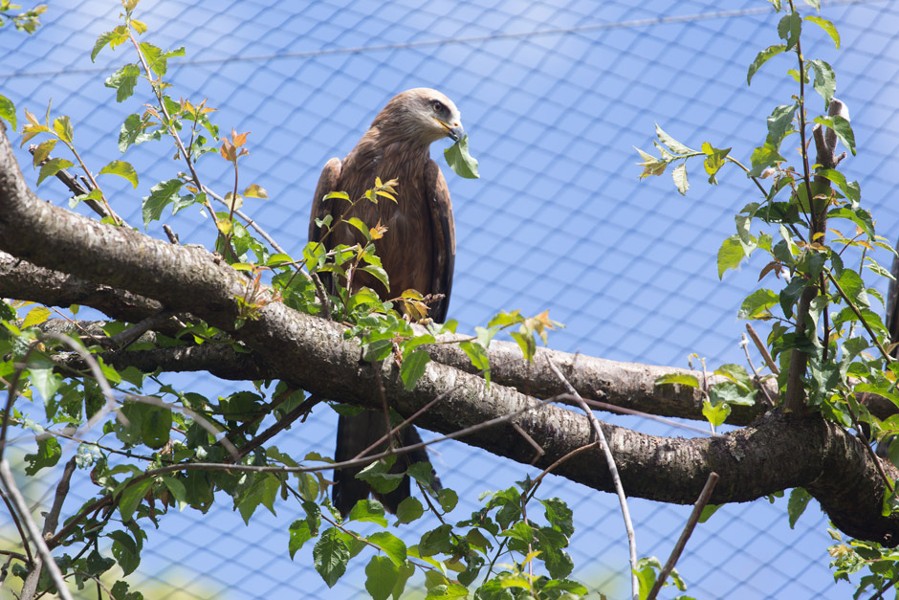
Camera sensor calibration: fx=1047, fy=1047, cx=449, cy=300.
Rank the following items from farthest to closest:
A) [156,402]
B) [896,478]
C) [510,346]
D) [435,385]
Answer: [510,346] → [896,478] → [435,385] → [156,402]

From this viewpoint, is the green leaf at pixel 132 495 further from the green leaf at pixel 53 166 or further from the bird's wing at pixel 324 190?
the bird's wing at pixel 324 190

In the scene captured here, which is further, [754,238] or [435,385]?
[435,385]

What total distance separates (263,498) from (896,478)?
4.91ft

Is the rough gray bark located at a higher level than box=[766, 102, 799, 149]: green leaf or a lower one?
lower

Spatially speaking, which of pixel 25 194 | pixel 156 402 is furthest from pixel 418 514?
pixel 25 194

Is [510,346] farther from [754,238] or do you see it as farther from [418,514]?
[754,238]

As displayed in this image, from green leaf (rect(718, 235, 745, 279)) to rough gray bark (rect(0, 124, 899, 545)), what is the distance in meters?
0.46

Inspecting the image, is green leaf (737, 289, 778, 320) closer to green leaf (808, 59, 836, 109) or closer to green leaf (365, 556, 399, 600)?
green leaf (808, 59, 836, 109)

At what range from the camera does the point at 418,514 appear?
219 cm

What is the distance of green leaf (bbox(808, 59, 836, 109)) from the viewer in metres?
1.73

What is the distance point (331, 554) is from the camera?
2.13m

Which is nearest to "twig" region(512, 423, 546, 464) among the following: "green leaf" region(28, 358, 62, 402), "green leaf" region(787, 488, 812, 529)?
"green leaf" region(787, 488, 812, 529)

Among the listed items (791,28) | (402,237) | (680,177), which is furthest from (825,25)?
(402,237)

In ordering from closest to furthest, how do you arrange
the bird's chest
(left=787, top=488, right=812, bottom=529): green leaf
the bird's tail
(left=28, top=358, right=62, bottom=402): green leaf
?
(left=28, top=358, right=62, bottom=402): green leaf
(left=787, top=488, right=812, bottom=529): green leaf
the bird's tail
the bird's chest
